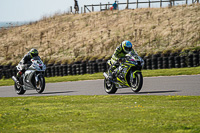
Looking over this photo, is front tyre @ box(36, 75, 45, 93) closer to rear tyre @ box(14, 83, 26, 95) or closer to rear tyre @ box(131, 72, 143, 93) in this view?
rear tyre @ box(14, 83, 26, 95)

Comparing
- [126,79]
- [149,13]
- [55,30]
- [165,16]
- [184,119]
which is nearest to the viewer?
[184,119]

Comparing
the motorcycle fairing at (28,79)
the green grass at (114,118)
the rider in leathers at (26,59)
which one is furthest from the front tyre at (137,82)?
the rider in leathers at (26,59)

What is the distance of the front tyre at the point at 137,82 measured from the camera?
40.1ft

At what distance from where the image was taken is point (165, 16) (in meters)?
43.0

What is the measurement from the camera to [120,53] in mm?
13000

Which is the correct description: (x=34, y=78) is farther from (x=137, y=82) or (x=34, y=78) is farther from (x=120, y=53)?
(x=137, y=82)

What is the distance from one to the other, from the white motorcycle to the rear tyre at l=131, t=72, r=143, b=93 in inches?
154

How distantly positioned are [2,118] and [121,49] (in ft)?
17.9

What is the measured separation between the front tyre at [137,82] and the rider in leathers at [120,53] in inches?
33.4

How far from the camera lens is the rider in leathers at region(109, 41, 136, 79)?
1272cm

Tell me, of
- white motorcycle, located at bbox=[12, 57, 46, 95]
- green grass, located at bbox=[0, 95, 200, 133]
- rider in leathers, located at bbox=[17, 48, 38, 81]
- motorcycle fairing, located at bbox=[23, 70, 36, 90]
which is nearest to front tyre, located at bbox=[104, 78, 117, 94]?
white motorcycle, located at bbox=[12, 57, 46, 95]

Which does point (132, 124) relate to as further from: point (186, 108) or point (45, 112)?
point (45, 112)

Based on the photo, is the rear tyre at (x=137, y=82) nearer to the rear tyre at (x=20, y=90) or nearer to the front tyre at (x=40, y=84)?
the front tyre at (x=40, y=84)

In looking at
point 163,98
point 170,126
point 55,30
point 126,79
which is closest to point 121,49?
point 126,79
